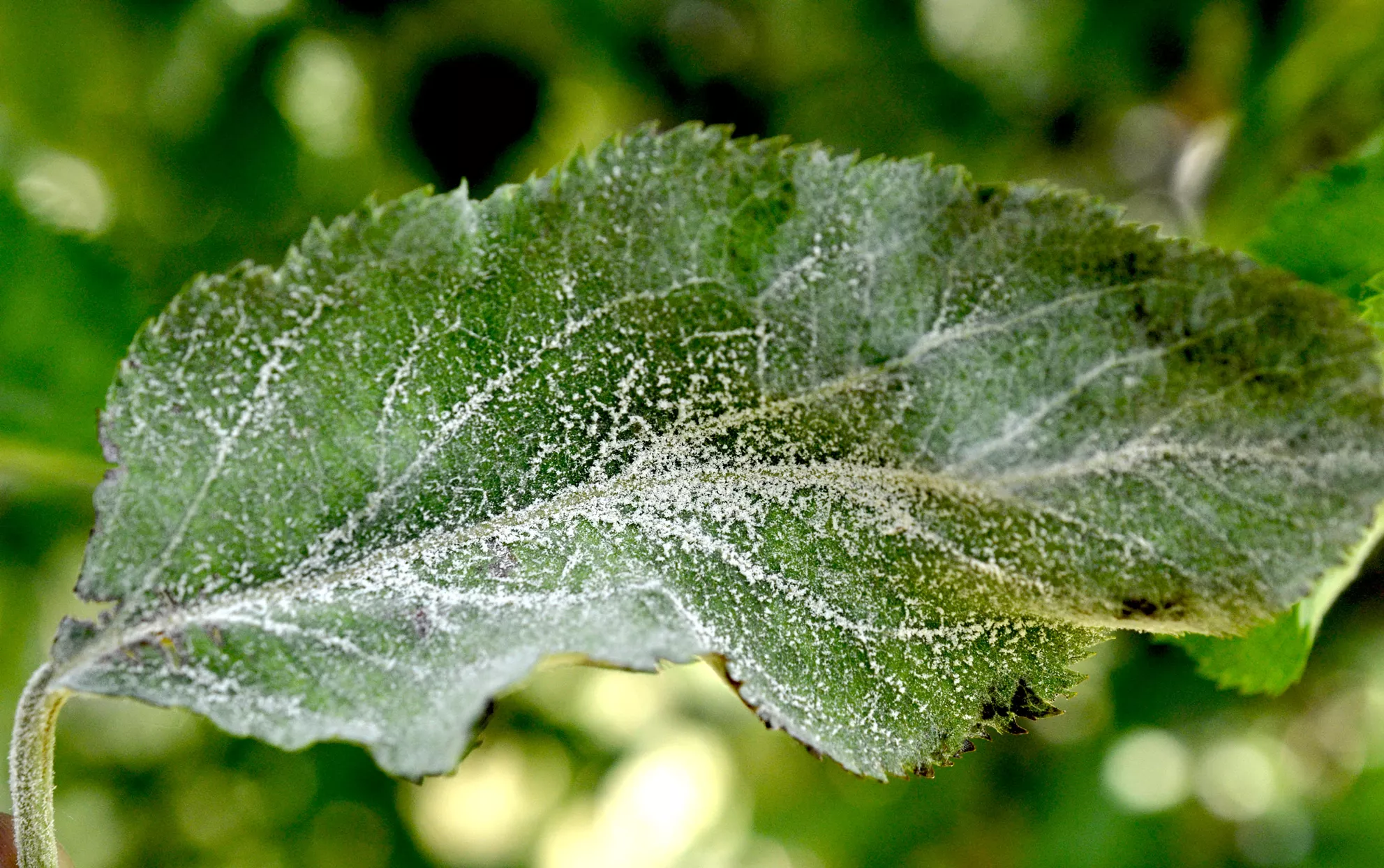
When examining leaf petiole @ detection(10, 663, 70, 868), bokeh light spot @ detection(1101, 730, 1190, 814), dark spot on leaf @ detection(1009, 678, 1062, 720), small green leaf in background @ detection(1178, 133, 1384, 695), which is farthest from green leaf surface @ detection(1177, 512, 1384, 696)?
bokeh light spot @ detection(1101, 730, 1190, 814)

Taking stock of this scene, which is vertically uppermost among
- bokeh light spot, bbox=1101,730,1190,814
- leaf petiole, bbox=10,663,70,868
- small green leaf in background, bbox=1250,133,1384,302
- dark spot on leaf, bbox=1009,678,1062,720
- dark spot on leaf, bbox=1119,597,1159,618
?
small green leaf in background, bbox=1250,133,1384,302

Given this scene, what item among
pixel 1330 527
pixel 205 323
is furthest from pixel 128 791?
pixel 1330 527

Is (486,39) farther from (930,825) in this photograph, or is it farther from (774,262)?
(930,825)

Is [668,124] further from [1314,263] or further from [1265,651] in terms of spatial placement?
[1265,651]

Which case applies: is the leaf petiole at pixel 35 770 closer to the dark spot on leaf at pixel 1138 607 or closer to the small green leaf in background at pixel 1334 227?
the dark spot on leaf at pixel 1138 607

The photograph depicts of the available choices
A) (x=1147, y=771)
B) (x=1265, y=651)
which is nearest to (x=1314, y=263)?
(x=1265, y=651)

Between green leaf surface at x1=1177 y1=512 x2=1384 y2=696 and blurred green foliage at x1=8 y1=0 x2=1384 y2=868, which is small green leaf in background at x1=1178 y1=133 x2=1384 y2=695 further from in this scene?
blurred green foliage at x1=8 y1=0 x2=1384 y2=868
